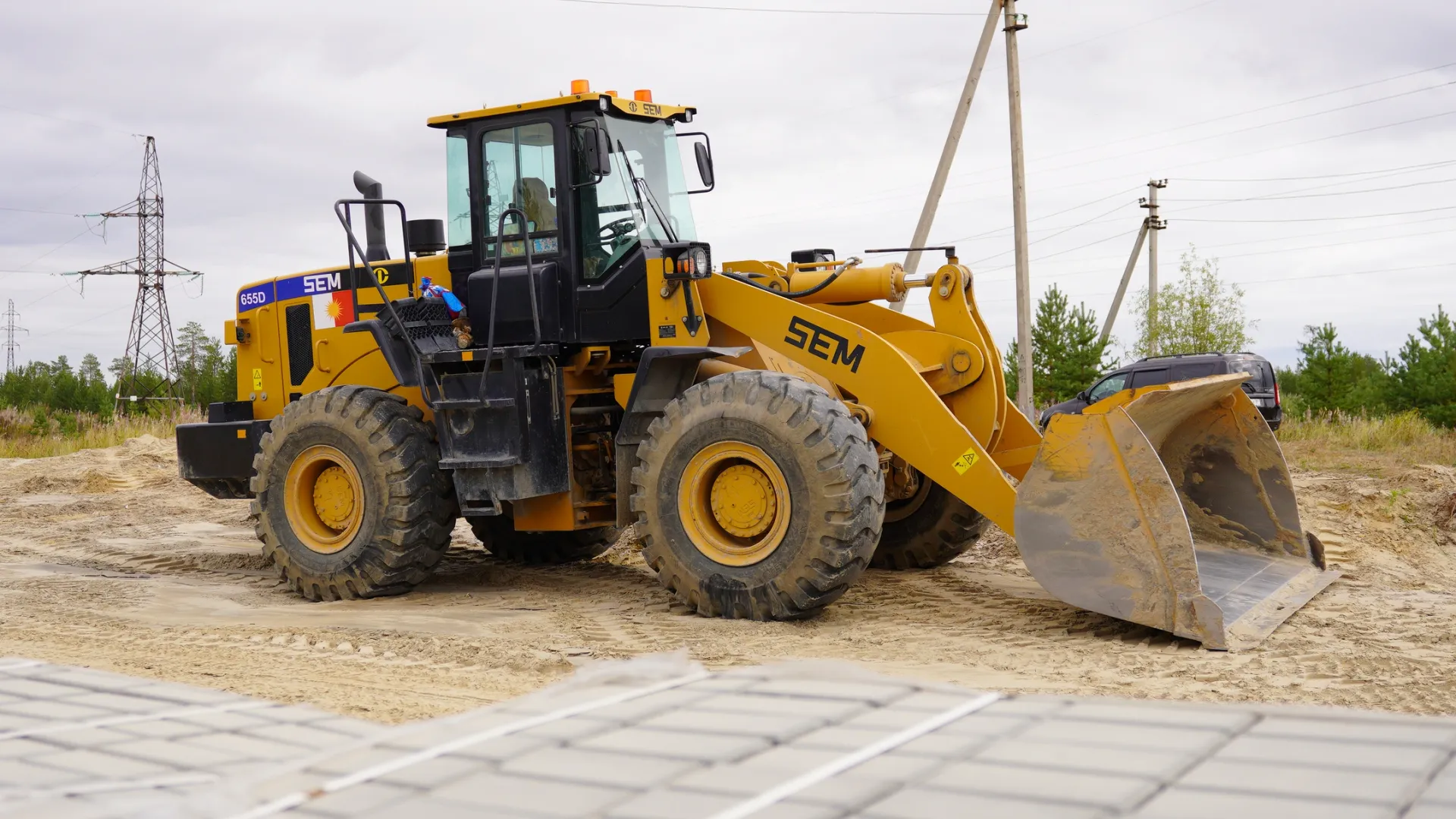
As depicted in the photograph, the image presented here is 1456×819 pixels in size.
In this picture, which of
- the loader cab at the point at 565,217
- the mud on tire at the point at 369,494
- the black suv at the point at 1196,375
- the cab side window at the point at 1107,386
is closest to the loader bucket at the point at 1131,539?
the loader cab at the point at 565,217

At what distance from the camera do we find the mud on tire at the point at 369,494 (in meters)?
8.05

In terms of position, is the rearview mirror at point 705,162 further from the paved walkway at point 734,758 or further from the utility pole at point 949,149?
the utility pole at point 949,149

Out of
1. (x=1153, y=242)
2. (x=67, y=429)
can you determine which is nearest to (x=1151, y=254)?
(x=1153, y=242)

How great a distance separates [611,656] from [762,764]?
7.49 ft

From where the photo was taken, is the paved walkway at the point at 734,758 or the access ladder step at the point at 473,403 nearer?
the paved walkway at the point at 734,758

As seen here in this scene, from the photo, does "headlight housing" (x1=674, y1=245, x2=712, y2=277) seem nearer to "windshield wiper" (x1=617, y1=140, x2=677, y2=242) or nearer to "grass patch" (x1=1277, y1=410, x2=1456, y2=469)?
"windshield wiper" (x1=617, y1=140, x2=677, y2=242)

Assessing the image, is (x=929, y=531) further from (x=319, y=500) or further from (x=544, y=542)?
(x=319, y=500)

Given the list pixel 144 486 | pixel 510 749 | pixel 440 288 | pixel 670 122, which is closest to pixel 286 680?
pixel 510 749

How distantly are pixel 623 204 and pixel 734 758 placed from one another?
15.5ft

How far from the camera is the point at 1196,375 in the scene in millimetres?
18438

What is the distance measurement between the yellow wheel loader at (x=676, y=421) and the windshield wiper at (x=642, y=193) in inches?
0.8

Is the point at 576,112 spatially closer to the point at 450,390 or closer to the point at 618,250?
the point at 618,250

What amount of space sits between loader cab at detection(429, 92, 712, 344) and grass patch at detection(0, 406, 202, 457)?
15.7 metres

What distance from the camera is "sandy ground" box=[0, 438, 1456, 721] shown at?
548 centimetres
